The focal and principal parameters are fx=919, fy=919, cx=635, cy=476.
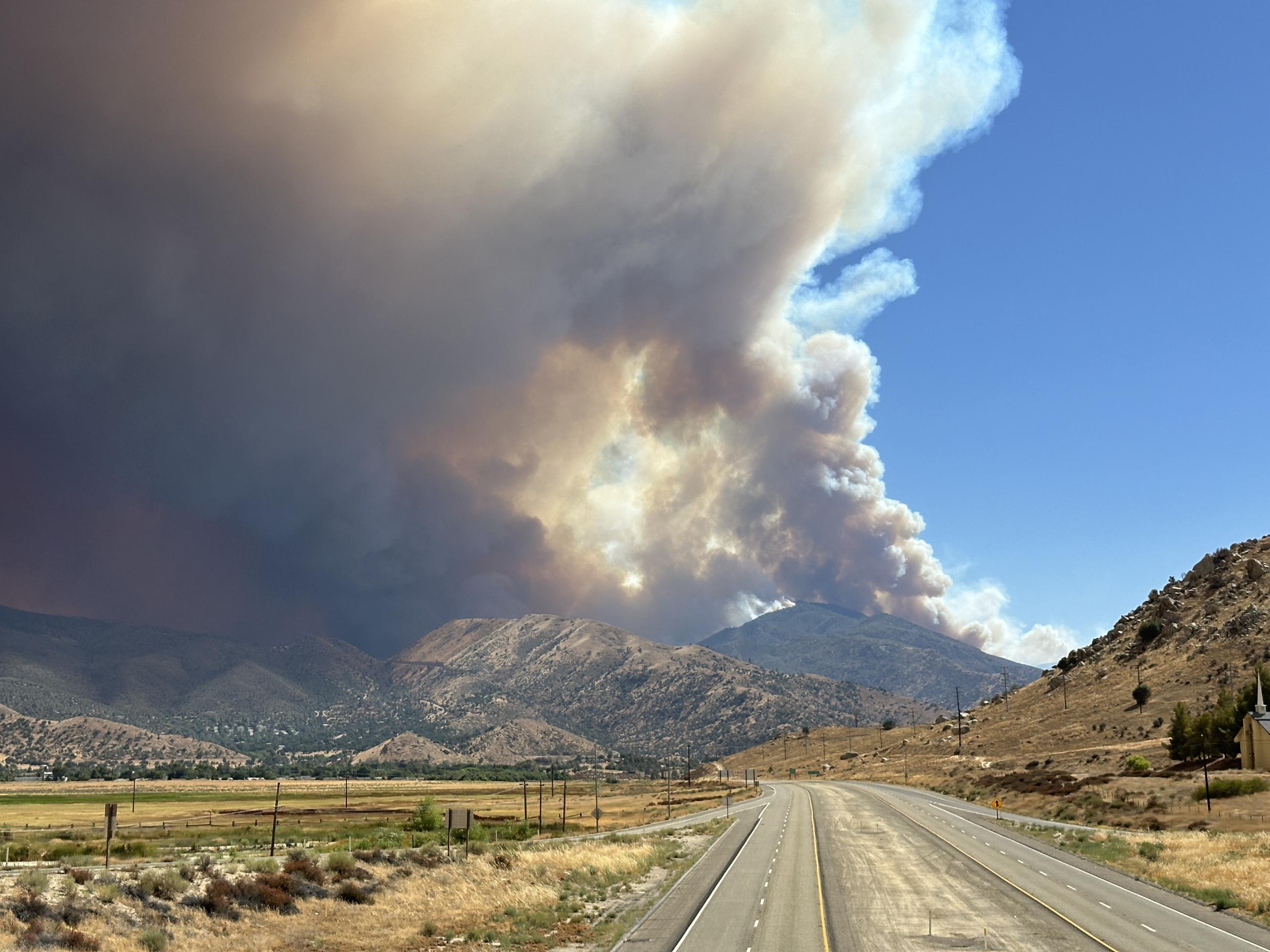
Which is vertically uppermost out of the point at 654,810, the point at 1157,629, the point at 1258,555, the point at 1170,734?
the point at 1258,555

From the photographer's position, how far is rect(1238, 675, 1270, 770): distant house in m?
82.7

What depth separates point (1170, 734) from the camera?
102 meters

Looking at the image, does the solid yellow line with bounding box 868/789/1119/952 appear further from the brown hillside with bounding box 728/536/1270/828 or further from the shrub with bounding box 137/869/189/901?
the shrub with bounding box 137/869/189/901

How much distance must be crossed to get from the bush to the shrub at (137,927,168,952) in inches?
2880

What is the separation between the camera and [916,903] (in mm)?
39750

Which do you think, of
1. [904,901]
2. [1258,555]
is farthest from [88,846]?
[1258,555]

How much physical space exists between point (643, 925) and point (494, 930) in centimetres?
574

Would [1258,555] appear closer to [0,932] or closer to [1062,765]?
[1062,765]

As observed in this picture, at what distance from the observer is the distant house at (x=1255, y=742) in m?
82.7

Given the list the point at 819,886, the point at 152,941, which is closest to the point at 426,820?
the point at 819,886

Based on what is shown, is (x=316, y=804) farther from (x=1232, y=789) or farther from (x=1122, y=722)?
(x=1232, y=789)

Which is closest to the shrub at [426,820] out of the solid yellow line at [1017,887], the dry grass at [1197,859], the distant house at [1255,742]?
the solid yellow line at [1017,887]

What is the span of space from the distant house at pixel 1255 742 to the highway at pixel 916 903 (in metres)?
32.5

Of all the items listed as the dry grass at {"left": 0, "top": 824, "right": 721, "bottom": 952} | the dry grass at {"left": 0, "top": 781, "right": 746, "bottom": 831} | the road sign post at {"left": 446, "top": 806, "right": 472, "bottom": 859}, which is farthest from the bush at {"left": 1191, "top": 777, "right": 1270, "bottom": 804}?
the road sign post at {"left": 446, "top": 806, "right": 472, "bottom": 859}
